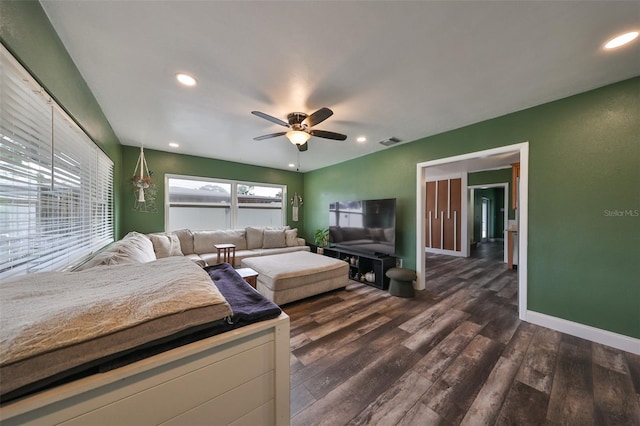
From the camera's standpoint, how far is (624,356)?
186 centimetres

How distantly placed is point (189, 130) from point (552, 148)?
4441 millimetres

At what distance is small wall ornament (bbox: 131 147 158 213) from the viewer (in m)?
3.67

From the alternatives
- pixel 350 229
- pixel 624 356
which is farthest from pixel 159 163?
pixel 624 356

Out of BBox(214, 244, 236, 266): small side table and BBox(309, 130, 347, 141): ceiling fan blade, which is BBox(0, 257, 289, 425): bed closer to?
BBox(309, 130, 347, 141): ceiling fan blade

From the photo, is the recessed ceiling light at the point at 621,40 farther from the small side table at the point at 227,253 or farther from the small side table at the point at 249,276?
the small side table at the point at 227,253

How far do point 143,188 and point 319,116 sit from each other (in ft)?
11.4

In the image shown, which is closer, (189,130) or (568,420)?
(568,420)

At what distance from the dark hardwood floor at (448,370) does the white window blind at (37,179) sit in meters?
1.85

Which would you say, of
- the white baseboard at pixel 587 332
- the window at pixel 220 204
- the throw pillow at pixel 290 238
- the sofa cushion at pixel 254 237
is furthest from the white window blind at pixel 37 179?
the white baseboard at pixel 587 332

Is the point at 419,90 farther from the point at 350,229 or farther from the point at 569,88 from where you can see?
the point at 350,229

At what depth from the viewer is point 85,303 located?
0.72m

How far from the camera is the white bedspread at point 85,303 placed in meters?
0.58

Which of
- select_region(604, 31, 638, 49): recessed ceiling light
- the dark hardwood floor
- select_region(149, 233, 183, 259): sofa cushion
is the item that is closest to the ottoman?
the dark hardwood floor

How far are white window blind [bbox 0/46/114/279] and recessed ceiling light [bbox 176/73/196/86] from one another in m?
0.84
